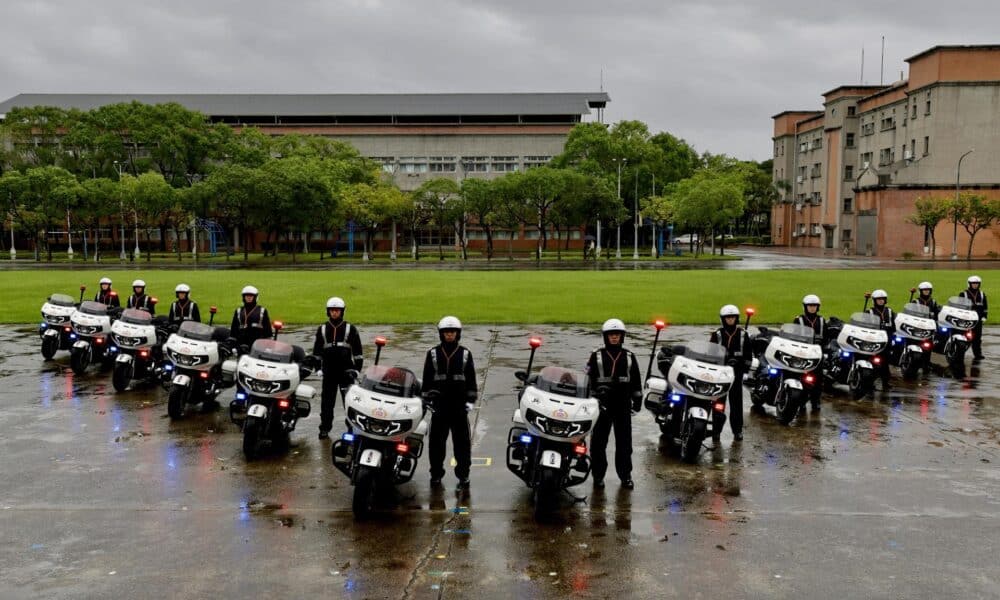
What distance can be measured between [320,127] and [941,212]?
68.0 m

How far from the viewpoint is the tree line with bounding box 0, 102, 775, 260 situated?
65375 millimetres

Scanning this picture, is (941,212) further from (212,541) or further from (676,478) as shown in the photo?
(212,541)

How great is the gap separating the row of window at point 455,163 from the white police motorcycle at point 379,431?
88.8 m

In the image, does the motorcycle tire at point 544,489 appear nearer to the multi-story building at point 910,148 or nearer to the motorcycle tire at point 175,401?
the motorcycle tire at point 175,401

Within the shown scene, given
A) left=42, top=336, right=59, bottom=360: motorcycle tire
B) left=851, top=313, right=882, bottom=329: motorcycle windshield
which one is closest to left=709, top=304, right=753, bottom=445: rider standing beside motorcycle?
left=851, top=313, right=882, bottom=329: motorcycle windshield

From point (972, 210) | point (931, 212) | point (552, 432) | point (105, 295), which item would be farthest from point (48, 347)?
point (972, 210)

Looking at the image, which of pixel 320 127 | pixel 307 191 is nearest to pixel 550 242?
pixel 320 127

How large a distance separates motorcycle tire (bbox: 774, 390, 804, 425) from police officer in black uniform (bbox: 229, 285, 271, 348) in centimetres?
808

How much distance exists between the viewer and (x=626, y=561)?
675 centimetres

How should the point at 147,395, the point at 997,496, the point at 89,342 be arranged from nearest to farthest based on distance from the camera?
the point at 997,496 < the point at 147,395 < the point at 89,342

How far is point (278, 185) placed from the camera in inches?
2500

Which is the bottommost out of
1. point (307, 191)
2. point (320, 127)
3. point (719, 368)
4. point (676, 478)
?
point (676, 478)

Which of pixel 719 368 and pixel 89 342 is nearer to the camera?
pixel 719 368

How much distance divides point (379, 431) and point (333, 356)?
3.12 meters
